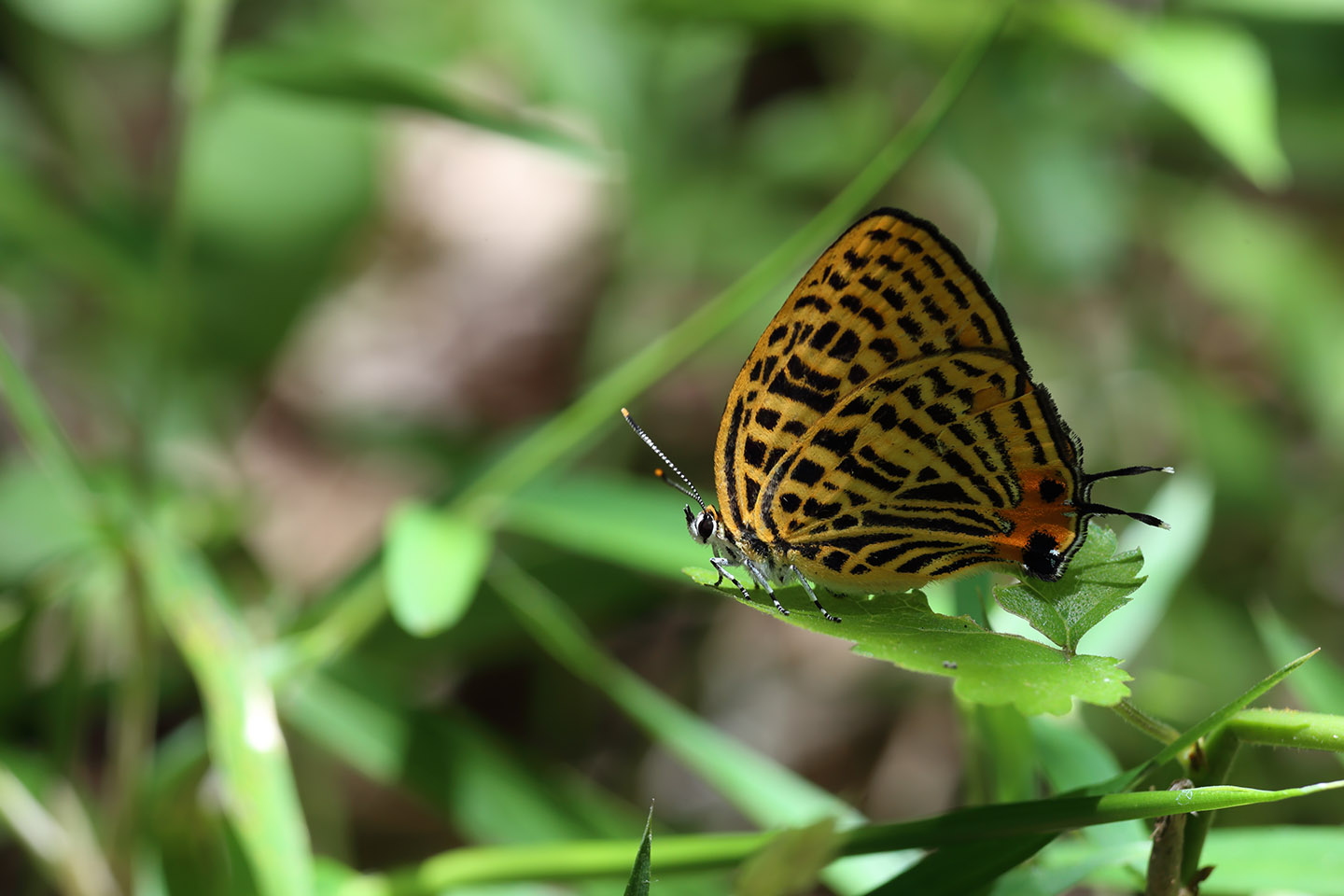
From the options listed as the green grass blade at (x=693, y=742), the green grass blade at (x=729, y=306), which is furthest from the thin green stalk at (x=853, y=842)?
the green grass blade at (x=729, y=306)

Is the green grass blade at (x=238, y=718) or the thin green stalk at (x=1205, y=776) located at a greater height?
the green grass blade at (x=238, y=718)

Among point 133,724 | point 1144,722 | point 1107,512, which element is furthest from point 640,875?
point 133,724

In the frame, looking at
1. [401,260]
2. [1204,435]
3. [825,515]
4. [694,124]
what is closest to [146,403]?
[825,515]

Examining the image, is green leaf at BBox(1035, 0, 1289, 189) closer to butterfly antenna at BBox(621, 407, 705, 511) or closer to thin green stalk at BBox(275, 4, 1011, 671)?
thin green stalk at BBox(275, 4, 1011, 671)

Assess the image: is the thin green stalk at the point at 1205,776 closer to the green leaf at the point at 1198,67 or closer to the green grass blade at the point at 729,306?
the green grass blade at the point at 729,306

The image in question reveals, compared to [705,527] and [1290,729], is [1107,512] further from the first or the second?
[705,527]

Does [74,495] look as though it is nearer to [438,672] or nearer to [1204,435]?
[438,672]

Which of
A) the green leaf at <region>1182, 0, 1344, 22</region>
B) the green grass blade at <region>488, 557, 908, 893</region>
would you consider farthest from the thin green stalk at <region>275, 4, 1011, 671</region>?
the green leaf at <region>1182, 0, 1344, 22</region>
